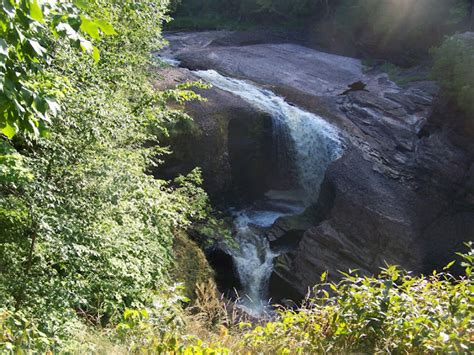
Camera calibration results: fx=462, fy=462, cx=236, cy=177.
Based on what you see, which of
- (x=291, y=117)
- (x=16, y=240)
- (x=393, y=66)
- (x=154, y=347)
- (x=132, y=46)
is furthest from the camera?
(x=393, y=66)

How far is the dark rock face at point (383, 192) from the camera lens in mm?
11953

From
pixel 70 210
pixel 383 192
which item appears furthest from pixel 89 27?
pixel 383 192

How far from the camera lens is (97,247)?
4.97m

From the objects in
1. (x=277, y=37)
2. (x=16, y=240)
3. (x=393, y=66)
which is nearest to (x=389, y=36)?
(x=393, y=66)

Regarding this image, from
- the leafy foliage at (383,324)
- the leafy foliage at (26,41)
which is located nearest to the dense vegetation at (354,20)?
the leafy foliage at (383,324)

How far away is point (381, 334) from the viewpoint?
3.29 m

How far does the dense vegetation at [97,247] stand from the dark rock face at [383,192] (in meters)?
5.91

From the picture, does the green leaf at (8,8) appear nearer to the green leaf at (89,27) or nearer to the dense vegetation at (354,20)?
the green leaf at (89,27)

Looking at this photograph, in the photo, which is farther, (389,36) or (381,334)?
(389,36)

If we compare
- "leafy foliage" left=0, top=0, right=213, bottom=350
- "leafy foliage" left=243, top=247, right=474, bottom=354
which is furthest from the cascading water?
"leafy foliage" left=243, top=247, right=474, bottom=354

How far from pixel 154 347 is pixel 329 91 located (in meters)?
16.7

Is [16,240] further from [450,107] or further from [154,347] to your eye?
[450,107]

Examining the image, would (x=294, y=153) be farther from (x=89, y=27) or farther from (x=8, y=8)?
(x=8, y=8)

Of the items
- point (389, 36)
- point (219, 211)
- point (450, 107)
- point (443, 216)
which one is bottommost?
point (219, 211)
